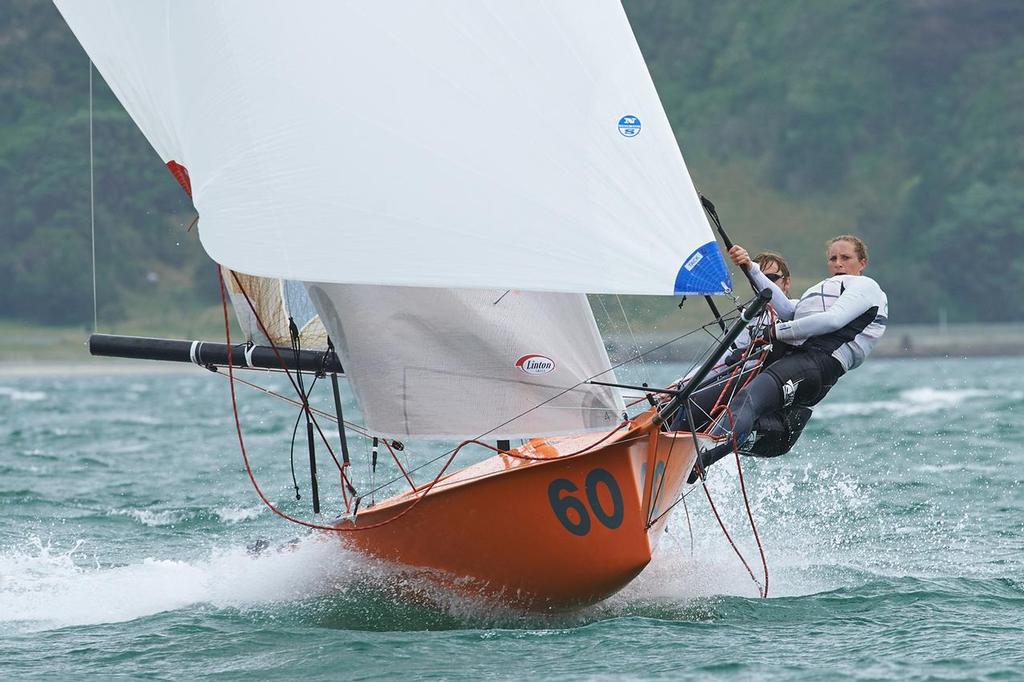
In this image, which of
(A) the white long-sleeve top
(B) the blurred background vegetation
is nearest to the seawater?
(A) the white long-sleeve top

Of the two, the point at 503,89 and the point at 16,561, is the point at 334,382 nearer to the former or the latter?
the point at 503,89

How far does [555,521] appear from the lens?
5688 millimetres

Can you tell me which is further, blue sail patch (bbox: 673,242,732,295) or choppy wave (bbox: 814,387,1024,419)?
choppy wave (bbox: 814,387,1024,419)

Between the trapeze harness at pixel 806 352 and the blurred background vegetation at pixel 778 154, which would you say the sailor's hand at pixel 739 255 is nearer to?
the trapeze harness at pixel 806 352

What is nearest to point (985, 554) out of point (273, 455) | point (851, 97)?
point (273, 455)

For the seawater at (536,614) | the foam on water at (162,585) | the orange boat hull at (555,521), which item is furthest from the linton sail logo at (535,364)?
the foam on water at (162,585)

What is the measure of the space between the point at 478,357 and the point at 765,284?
3.92 feet

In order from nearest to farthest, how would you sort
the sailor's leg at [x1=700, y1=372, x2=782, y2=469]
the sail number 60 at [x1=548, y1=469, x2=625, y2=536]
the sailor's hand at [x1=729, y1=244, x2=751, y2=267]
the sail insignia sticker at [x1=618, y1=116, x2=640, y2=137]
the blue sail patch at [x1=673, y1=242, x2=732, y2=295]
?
the blue sail patch at [x1=673, y1=242, x2=732, y2=295] → the sail insignia sticker at [x1=618, y1=116, x2=640, y2=137] → the sail number 60 at [x1=548, y1=469, x2=625, y2=536] → the sailor's hand at [x1=729, y1=244, x2=751, y2=267] → the sailor's leg at [x1=700, y1=372, x2=782, y2=469]

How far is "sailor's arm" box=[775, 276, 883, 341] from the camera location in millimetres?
6227

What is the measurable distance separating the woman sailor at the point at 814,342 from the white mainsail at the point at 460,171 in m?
0.68

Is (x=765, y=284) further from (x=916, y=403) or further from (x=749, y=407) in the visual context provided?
(x=916, y=403)

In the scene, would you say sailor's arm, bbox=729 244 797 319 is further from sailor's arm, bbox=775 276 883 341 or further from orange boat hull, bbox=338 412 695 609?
orange boat hull, bbox=338 412 695 609

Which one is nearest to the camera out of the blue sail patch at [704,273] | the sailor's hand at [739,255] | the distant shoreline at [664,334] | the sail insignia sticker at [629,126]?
the blue sail patch at [704,273]

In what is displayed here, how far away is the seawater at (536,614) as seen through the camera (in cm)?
530
